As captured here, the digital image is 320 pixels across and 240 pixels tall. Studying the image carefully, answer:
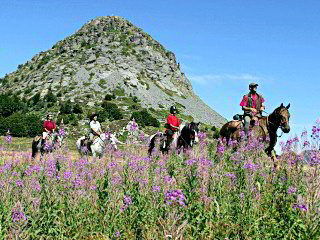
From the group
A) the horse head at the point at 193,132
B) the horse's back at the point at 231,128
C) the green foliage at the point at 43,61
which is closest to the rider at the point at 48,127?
the horse head at the point at 193,132

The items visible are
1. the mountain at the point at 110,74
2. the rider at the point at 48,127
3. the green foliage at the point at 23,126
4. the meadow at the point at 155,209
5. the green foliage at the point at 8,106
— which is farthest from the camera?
the mountain at the point at 110,74

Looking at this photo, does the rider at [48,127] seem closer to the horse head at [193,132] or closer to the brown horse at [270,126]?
the horse head at [193,132]

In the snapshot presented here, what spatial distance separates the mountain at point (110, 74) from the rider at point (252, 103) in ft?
169

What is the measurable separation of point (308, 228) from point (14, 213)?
12.7 ft

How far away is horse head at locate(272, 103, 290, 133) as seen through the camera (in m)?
14.1

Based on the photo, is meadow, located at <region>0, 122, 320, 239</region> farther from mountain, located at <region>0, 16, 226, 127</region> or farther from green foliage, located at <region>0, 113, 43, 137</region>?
mountain, located at <region>0, 16, 226, 127</region>

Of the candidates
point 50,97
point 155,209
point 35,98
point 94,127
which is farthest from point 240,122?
point 35,98

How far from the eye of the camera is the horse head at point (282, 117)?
14094mm

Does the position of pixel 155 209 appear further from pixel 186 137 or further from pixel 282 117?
pixel 186 137

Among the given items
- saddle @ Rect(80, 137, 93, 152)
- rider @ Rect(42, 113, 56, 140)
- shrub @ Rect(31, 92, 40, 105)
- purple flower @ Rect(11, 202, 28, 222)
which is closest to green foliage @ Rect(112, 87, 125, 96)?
shrub @ Rect(31, 92, 40, 105)

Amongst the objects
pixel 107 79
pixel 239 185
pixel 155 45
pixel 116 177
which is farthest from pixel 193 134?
pixel 155 45

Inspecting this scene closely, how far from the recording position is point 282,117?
14.2 meters

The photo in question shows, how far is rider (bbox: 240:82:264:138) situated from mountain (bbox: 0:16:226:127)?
5152 cm

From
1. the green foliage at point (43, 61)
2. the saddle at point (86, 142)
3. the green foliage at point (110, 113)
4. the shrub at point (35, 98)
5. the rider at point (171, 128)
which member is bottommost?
the saddle at point (86, 142)
